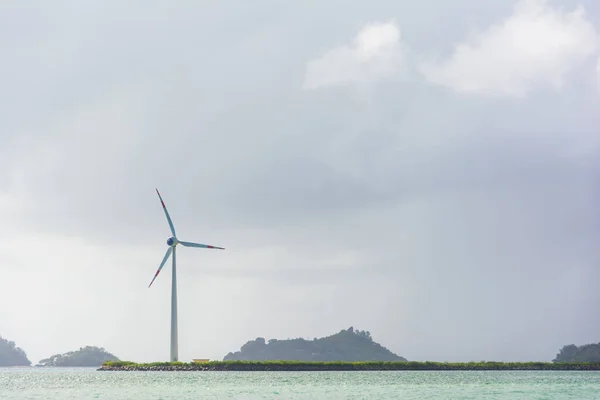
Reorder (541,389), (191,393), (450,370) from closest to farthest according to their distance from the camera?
(191,393)
(541,389)
(450,370)

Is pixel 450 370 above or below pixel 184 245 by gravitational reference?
below

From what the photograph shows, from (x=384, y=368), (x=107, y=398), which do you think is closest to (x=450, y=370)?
(x=384, y=368)

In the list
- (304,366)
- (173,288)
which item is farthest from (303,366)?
(173,288)

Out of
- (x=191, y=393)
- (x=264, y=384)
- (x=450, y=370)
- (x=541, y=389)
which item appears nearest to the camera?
(x=191, y=393)

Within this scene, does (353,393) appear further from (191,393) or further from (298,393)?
(191,393)

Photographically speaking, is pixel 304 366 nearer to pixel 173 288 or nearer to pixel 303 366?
pixel 303 366

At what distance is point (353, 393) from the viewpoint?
95.4 m

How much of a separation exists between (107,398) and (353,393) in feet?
89.7

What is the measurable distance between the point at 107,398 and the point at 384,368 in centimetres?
11033

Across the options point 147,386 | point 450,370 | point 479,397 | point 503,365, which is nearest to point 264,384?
point 147,386

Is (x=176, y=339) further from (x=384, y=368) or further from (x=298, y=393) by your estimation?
(x=298, y=393)

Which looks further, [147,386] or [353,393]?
[147,386]

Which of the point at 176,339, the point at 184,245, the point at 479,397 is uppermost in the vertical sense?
the point at 184,245

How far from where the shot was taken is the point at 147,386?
357ft
